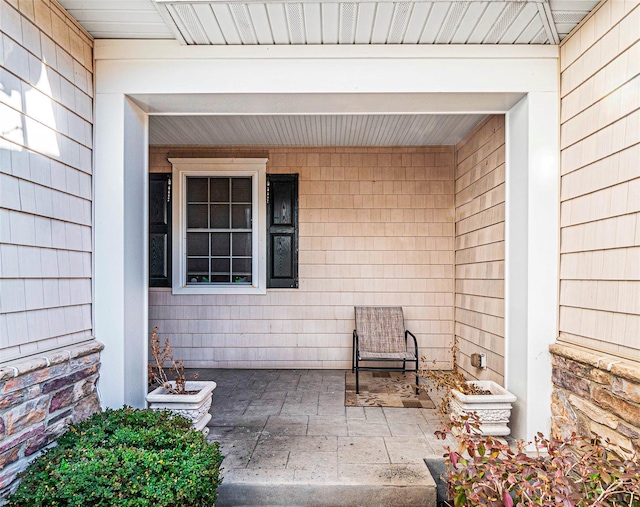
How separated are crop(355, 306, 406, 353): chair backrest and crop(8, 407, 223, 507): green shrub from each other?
2590mm

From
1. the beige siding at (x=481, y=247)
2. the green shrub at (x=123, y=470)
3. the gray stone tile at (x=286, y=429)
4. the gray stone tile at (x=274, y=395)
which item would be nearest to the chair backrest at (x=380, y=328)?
the beige siding at (x=481, y=247)

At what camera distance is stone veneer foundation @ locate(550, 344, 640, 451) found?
2.03 metres

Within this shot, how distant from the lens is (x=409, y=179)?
4945 millimetres

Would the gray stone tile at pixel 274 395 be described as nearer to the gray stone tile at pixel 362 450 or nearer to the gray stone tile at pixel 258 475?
the gray stone tile at pixel 362 450

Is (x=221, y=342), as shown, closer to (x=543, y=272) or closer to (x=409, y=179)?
(x=409, y=179)

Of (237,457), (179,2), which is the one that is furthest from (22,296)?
(179,2)

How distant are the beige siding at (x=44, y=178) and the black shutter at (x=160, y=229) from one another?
7.43 feet

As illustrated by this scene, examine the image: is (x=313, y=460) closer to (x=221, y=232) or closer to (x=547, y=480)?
(x=547, y=480)

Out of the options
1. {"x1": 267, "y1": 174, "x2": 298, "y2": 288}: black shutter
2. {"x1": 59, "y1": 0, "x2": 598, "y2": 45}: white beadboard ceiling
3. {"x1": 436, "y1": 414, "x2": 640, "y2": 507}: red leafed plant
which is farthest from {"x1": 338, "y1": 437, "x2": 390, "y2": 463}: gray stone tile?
{"x1": 59, "y1": 0, "x2": 598, "y2": 45}: white beadboard ceiling

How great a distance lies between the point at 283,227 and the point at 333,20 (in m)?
2.71

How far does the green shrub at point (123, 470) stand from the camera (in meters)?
1.76

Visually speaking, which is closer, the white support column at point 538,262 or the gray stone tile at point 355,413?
the white support column at point 538,262

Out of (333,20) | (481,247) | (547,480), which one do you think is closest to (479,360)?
(481,247)

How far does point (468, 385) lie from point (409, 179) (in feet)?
8.50
